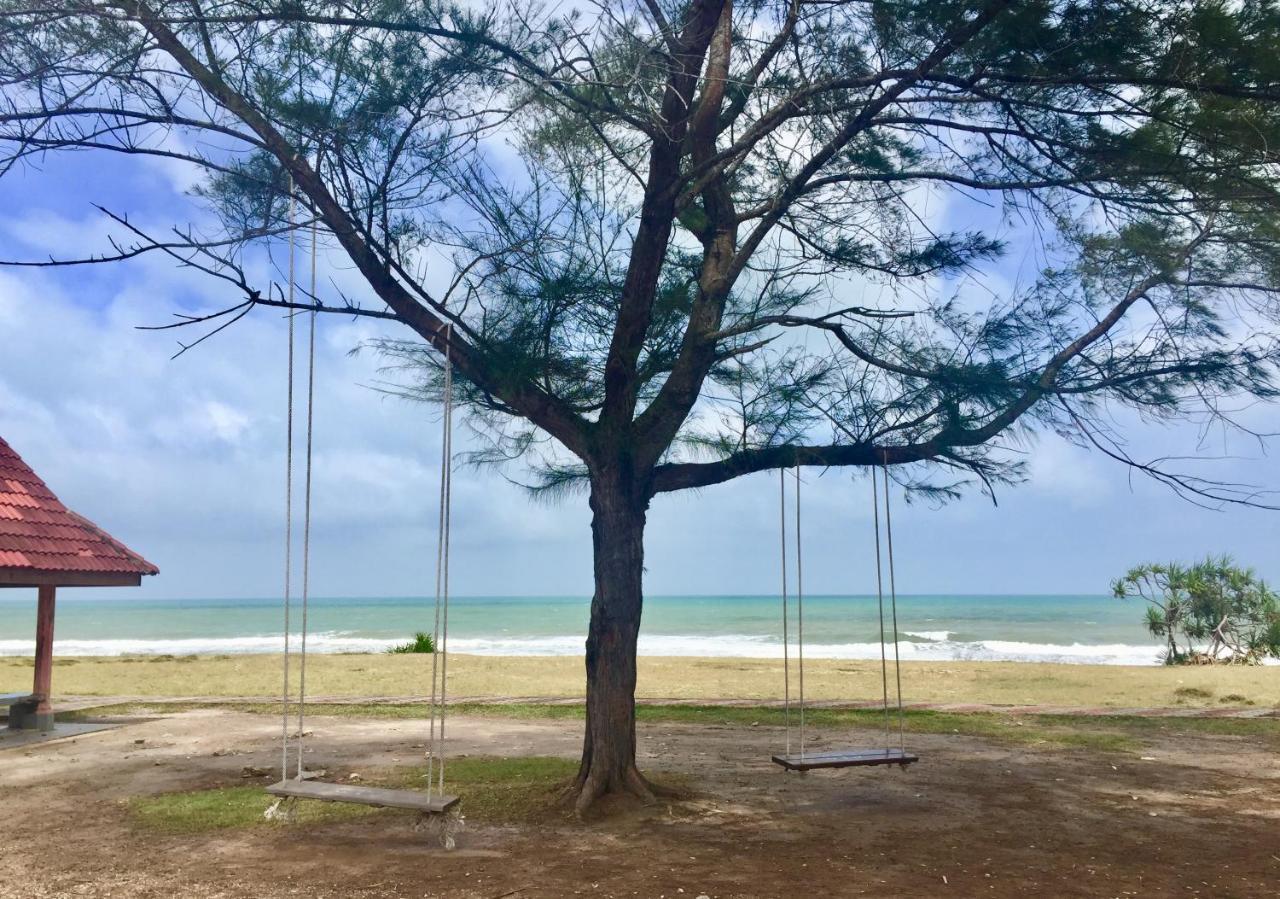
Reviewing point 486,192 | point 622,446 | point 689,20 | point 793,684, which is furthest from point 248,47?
point 793,684

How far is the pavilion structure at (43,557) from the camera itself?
8680 millimetres

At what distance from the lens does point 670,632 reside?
42.7 m

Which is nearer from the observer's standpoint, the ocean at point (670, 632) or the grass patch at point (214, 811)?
the grass patch at point (214, 811)

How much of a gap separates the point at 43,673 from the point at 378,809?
4.98m

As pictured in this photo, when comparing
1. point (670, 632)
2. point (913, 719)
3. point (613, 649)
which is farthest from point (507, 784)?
point (670, 632)

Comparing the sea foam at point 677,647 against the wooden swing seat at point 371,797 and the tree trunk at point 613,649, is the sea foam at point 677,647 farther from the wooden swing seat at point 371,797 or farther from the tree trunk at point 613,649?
the wooden swing seat at point 371,797

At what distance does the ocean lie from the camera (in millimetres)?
31156

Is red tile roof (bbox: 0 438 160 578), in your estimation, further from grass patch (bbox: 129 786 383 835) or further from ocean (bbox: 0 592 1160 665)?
ocean (bbox: 0 592 1160 665)

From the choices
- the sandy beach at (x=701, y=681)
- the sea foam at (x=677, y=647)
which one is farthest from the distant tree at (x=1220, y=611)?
the sea foam at (x=677, y=647)

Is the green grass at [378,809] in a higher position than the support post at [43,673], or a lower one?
lower

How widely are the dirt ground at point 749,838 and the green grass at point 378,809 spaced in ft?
0.48

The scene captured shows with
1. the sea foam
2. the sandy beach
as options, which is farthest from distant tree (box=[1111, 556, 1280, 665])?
the sea foam

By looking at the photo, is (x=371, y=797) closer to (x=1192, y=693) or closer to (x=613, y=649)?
(x=613, y=649)

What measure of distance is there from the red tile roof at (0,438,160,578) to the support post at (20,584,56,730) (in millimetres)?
310
